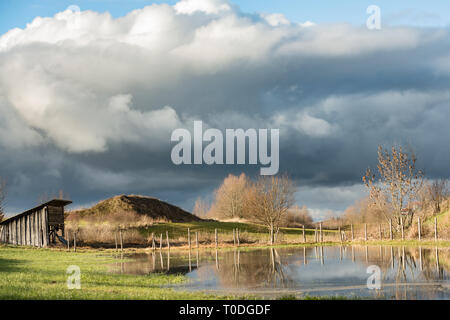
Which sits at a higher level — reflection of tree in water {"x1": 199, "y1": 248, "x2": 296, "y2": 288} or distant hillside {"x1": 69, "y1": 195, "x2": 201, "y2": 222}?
distant hillside {"x1": 69, "y1": 195, "x2": 201, "y2": 222}

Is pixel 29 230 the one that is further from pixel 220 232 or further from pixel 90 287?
pixel 90 287

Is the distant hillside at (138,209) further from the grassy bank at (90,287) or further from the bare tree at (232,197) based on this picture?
the grassy bank at (90,287)

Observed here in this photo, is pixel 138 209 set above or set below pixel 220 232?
above

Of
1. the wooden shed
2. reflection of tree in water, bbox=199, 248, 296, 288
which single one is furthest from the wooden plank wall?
reflection of tree in water, bbox=199, 248, 296, 288

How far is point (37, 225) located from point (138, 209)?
142 feet

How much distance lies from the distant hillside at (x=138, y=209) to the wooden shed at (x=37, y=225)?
98.1 ft

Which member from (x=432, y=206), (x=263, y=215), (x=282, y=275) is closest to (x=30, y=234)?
(x=263, y=215)

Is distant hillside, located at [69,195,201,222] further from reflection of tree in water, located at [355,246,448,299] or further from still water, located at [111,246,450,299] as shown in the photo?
reflection of tree in water, located at [355,246,448,299]

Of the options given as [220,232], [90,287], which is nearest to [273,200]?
[220,232]

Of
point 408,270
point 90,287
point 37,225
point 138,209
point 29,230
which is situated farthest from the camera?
point 138,209

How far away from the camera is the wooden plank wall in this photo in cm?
5088

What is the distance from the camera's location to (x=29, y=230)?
5206 centimetres

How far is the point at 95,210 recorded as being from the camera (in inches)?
3501
